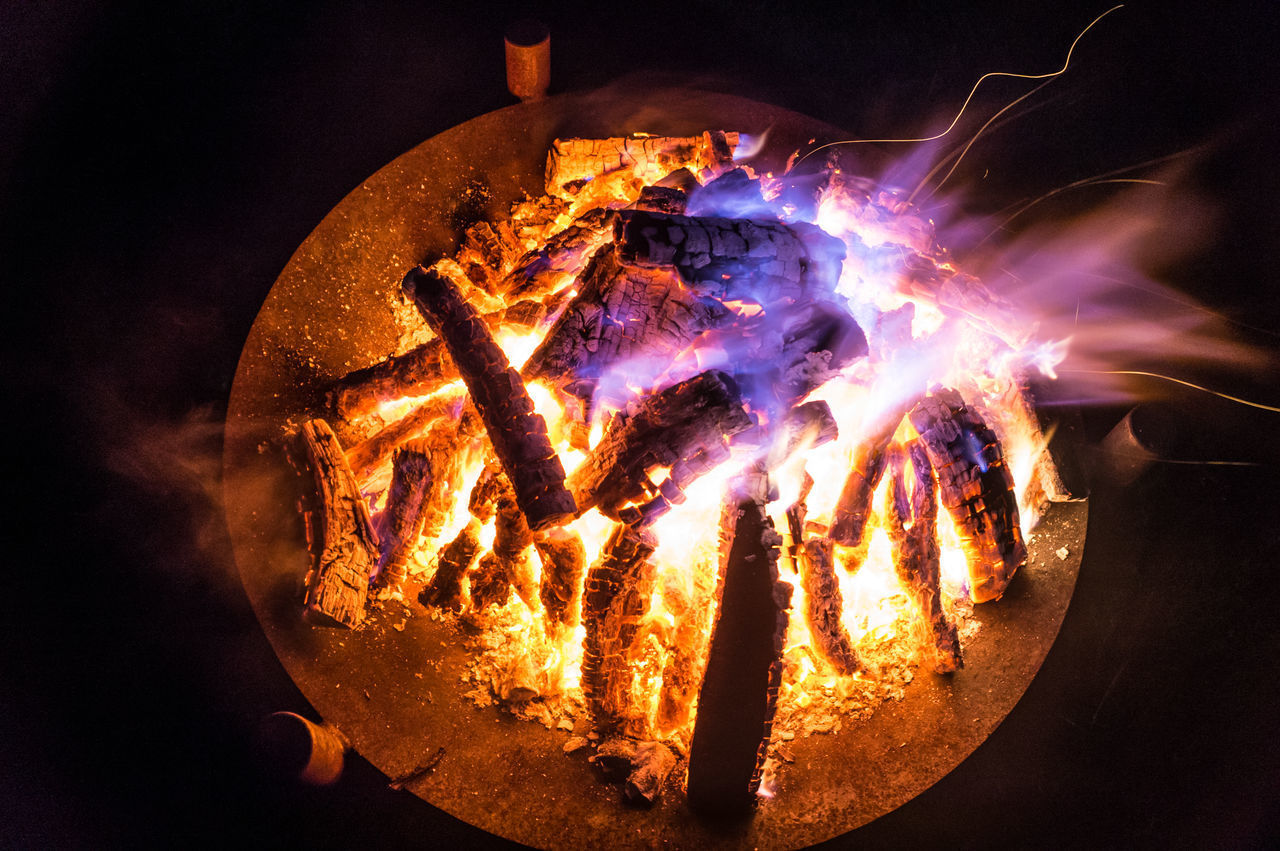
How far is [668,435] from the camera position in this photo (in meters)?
1.57

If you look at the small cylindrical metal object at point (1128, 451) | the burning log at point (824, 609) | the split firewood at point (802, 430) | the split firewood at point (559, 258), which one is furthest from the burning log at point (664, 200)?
the small cylindrical metal object at point (1128, 451)

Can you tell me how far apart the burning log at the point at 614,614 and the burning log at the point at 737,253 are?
696 mm

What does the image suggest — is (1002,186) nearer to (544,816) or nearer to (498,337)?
(498,337)

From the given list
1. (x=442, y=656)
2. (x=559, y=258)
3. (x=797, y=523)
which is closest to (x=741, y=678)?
(x=797, y=523)

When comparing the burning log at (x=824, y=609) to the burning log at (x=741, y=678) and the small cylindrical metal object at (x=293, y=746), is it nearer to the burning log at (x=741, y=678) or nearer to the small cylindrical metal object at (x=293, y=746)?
the burning log at (x=741, y=678)

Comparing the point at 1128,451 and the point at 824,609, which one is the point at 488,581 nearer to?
the point at 824,609

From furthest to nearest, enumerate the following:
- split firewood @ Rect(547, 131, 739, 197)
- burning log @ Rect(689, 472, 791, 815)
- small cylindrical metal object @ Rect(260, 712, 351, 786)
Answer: split firewood @ Rect(547, 131, 739, 197)
burning log @ Rect(689, 472, 791, 815)
small cylindrical metal object @ Rect(260, 712, 351, 786)

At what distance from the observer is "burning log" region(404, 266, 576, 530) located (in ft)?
4.99

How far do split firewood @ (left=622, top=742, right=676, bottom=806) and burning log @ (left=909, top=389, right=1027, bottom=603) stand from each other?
1.04 metres

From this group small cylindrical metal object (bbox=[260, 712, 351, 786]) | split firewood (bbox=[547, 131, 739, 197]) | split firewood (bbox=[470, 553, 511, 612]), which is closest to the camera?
small cylindrical metal object (bbox=[260, 712, 351, 786])

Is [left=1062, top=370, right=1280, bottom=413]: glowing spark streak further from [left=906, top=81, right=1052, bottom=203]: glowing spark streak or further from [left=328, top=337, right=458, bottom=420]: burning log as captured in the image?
[left=328, top=337, right=458, bottom=420]: burning log

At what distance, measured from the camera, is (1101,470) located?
78.7 inches

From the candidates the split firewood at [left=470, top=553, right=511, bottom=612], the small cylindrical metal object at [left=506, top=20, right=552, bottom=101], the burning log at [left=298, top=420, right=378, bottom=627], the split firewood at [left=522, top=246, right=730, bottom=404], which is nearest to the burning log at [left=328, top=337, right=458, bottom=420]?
the burning log at [left=298, top=420, right=378, bottom=627]

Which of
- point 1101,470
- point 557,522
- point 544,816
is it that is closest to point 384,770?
point 544,816
